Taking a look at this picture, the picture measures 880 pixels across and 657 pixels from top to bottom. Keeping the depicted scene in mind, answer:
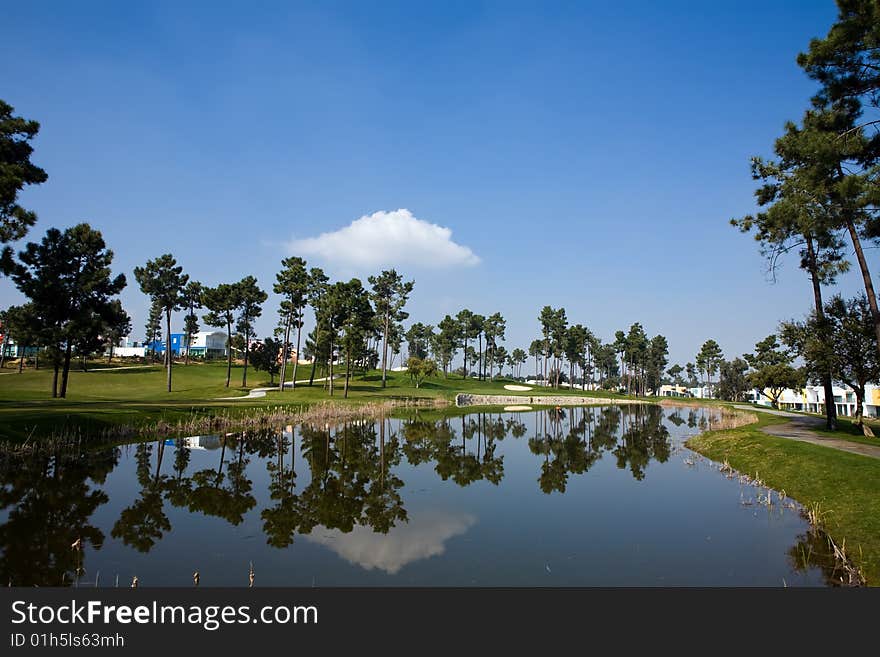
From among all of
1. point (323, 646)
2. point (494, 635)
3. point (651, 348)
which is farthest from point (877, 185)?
point (651, 348)

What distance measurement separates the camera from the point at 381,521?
563 inches

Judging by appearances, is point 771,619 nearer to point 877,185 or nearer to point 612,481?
point 612,481

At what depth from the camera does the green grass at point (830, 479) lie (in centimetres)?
1145

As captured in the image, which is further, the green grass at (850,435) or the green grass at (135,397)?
the green grass at (135,397)

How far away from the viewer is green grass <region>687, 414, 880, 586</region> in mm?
11453

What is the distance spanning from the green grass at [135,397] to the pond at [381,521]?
13.1 feet

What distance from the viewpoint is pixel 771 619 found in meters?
7.71

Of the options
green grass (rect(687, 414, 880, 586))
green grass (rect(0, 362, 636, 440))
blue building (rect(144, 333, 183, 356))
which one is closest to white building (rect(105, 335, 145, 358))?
blue building (rect(144, 333, 183, 356))

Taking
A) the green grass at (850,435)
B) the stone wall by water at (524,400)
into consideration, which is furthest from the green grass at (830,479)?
the stone wall by water at (524,400)

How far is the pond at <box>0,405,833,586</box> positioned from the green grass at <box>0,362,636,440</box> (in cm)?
401

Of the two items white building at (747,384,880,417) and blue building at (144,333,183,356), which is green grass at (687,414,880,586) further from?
blue building at (144,333,183,356)

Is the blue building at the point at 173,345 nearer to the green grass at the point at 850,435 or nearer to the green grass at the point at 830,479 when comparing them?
the green grass at the point at 830,479

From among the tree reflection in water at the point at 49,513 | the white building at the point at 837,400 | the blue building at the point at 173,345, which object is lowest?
the tree reflection in water at the point at 49,513

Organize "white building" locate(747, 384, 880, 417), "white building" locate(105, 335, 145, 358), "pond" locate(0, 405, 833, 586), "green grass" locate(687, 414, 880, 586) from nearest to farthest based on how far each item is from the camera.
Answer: "pond" locate(0, 405, 833, 586) → "green grass" locate(687, 414, 880, 586) → "white building" locate(747, 384, 880, 417) → "white building" locate(105, 335, 145, 358)
